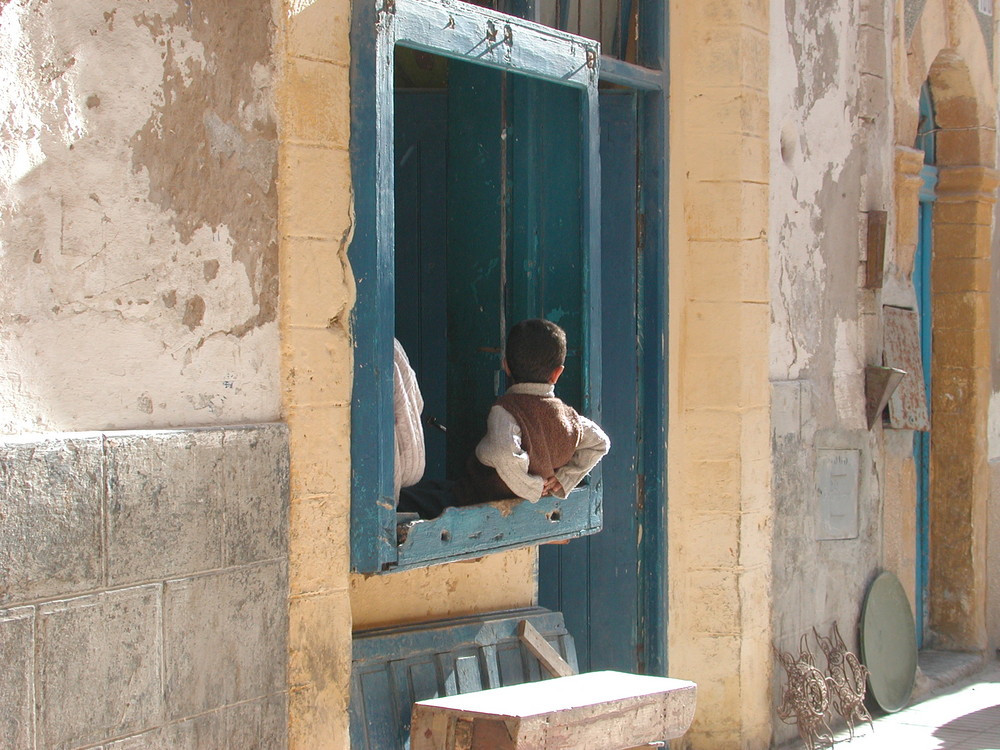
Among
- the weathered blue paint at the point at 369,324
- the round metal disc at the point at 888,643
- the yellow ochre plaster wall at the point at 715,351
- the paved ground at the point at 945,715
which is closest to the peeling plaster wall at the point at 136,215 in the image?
the weathered blue paint at the point at 369,324

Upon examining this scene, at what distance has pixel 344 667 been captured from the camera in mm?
3381

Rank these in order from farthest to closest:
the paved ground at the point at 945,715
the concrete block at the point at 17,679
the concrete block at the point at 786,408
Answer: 1. the paved ground at the point at 945,715
2. the concrete block at the point at 786,408
3. the concrete block at the point at 17,679

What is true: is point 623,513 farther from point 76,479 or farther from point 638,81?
point 76,479

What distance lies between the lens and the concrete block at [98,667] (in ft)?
8.62

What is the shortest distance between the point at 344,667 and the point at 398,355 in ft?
2.77

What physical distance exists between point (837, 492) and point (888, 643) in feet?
2.86

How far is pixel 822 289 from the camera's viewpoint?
18.9 feet

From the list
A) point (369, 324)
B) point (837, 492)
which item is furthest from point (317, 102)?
point (837, 492)

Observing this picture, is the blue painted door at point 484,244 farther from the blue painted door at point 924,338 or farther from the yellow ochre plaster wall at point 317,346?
the blue painted door at point 924,338

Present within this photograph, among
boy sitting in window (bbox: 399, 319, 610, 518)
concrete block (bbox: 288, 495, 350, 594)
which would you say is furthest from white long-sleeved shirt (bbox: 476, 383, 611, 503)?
concrete block (bbox: 288, 495, 350, 594)

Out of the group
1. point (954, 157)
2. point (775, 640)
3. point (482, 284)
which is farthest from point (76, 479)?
point (954, 157)

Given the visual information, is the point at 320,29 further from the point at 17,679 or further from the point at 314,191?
the point at 17,679

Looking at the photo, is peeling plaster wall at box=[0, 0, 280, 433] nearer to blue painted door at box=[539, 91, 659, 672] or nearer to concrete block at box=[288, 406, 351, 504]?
concrete block at box=[288, 406, 351, 504]

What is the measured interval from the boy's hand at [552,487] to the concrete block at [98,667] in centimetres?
134
